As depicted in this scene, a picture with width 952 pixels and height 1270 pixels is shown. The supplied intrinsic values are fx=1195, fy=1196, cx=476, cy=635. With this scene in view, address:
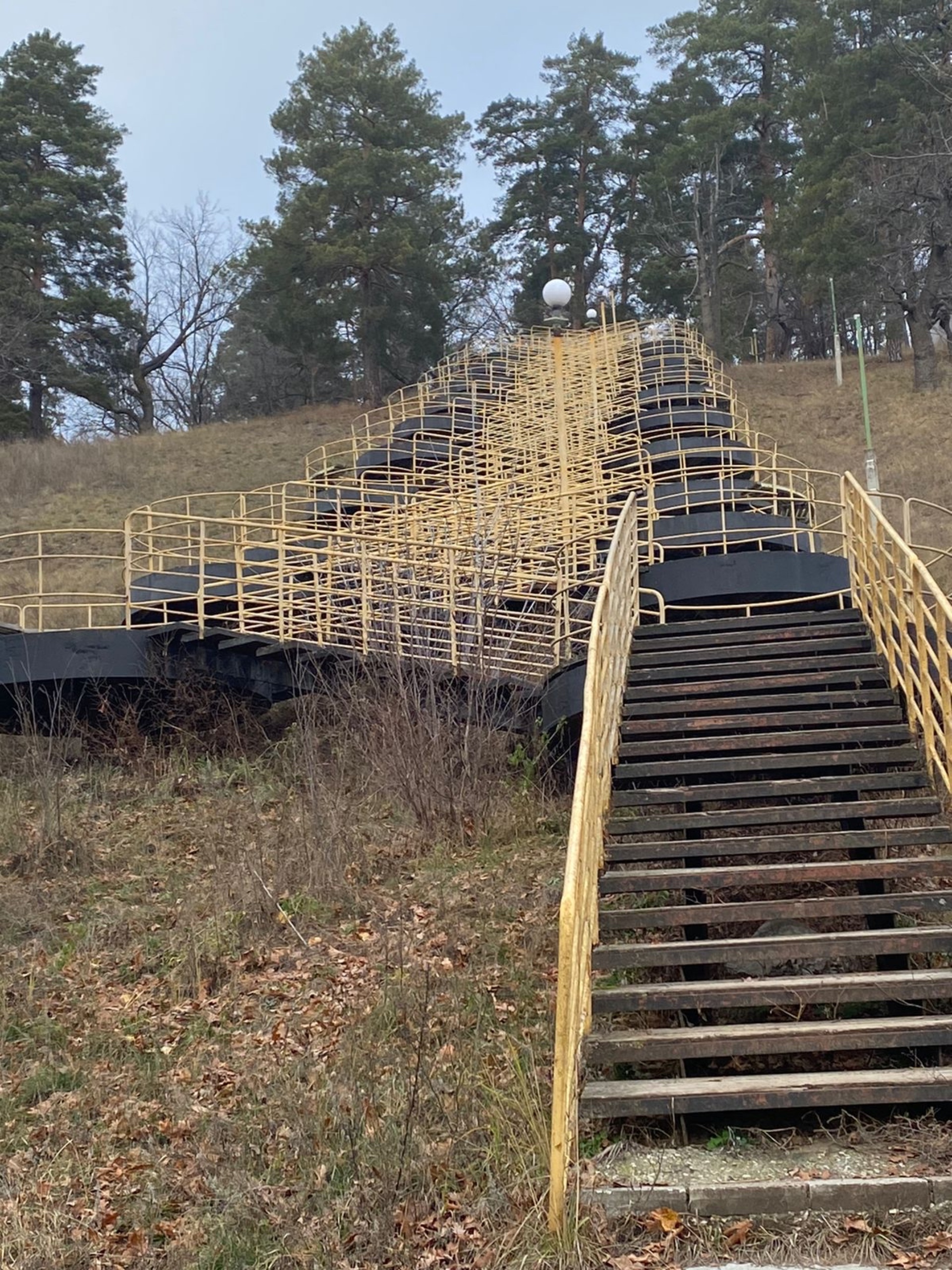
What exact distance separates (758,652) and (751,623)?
864 mm

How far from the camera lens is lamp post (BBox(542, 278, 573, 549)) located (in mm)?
12945

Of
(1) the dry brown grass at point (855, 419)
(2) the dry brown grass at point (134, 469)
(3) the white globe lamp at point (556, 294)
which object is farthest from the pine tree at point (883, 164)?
(3) the white globe lamp at point (556, 294)

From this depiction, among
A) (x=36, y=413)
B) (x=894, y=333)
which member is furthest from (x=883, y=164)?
(x=36, y=413)

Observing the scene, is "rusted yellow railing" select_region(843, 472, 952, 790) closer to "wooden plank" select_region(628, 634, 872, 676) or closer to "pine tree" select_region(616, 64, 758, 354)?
"wooden plank" select_region(628, 634, 872, 676)

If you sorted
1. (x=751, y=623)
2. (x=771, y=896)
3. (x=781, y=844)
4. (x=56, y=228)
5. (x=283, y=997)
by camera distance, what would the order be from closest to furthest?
(x=781, y=844), (x=771, y=896), (x=283, y=997), (x=751, y=623), (x=56, y=228)

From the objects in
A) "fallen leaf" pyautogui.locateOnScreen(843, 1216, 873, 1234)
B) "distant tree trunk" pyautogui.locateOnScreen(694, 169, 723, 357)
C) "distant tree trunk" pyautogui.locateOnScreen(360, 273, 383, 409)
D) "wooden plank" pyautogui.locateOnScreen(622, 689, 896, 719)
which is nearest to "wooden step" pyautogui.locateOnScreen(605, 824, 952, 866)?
"wooden plank" pyautogui.locateOnScreen(622, 689, 896, 719)

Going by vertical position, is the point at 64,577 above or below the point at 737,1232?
above

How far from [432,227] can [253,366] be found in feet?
59.5

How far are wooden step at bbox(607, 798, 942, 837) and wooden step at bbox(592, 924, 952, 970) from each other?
3.56 feet

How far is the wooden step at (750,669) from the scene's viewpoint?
359 inches

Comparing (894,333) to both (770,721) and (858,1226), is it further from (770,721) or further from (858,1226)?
(858,1226)

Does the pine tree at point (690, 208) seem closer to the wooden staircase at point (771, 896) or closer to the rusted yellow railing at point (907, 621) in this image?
the rusted yellow railing at point (907, 621)

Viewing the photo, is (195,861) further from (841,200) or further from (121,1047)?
(841,200)

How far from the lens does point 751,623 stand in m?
10.4
